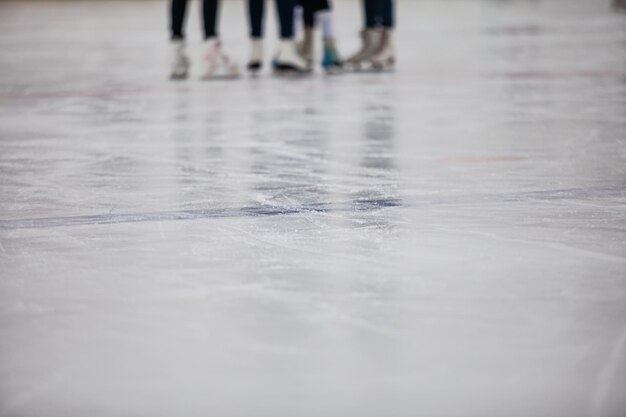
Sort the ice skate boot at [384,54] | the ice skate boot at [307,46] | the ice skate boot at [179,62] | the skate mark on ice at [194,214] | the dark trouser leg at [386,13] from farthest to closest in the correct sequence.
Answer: the ice skate boot at [307,46] → the ice skate boot at [384,54] → the dark trouser leg at [386,13] → the ice skate boot at [179,62] → the skate mark on ice at [194,214]

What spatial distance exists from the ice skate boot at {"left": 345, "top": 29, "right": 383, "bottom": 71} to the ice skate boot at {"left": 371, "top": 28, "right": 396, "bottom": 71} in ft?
0.07

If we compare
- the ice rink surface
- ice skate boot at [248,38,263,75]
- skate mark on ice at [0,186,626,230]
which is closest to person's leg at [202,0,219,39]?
ice skate boot at [248,38,263,75]

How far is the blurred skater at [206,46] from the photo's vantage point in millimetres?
5551

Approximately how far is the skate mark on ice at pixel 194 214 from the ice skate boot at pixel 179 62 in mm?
3252

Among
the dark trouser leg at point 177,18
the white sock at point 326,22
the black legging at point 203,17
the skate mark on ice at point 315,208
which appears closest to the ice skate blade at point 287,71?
the white sock at point 326,22

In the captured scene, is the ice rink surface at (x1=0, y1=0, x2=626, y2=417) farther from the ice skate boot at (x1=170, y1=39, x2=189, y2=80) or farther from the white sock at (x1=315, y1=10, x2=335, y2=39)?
the white sock at (x1=315, y1=10, x2=335, y2=39)

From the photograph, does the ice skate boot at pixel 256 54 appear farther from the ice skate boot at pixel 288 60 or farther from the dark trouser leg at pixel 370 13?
the dark trouser leg at pixel 370 13

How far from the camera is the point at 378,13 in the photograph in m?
5.79

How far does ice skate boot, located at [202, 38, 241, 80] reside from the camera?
222 inches

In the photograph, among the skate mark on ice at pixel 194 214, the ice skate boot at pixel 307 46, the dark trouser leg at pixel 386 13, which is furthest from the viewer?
the ice skate boot at pixel 307 46

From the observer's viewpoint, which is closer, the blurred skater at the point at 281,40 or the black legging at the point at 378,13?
the blurred skater at the point at 281,40

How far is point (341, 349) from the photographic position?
1473 millimetres

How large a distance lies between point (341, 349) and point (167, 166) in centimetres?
166

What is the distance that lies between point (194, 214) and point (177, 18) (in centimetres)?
332
